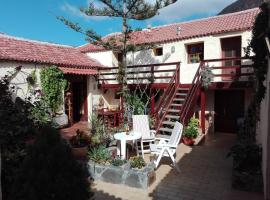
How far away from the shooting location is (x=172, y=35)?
1481 centimetres

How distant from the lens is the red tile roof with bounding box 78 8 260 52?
41.4ft

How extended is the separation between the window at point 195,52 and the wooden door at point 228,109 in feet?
7.29

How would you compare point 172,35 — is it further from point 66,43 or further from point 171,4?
point 66,43

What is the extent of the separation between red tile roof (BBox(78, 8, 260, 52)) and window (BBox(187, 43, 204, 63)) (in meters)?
0.73

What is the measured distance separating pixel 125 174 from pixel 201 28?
10.7 meters

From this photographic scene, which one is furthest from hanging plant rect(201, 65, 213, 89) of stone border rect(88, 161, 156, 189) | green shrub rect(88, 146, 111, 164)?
green shrub rect(88, 146, 111, 164)

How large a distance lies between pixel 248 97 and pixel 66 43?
41.6ft

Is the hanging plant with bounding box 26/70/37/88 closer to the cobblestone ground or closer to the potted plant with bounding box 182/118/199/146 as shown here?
the cobblestone ground

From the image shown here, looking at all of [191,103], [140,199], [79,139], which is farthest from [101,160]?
[191,103]

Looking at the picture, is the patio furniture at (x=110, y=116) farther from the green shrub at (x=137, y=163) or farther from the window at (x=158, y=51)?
the green shrub at (x=137, y=163)

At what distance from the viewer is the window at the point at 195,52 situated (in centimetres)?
1383

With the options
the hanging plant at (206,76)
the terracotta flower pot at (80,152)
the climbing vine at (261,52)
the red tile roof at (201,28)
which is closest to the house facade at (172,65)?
the red tile roof at (201,28)

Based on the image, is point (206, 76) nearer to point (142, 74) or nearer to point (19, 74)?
point (142, 74)

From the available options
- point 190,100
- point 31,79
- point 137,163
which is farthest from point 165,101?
point 31,79
